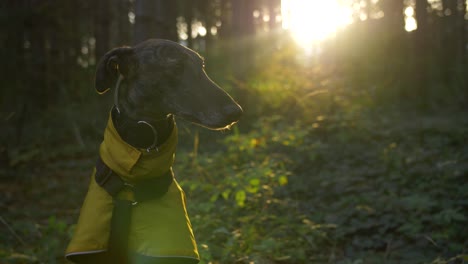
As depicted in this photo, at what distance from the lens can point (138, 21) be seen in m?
6.75

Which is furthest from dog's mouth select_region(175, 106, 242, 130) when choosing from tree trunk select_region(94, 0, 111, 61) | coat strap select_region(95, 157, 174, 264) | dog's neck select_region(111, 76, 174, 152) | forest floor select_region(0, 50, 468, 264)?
tree trunk select_region(94, 0, 111, 61)

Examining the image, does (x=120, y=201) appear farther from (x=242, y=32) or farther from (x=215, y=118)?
(x=242, y=32)

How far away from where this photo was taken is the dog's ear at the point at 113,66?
272 centimetres

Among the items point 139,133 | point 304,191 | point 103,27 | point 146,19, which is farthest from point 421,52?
point 139,133

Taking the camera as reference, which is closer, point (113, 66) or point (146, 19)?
point (113, 66)

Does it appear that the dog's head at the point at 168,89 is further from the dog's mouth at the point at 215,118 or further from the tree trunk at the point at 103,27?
the tree trunk at the point at 103,27

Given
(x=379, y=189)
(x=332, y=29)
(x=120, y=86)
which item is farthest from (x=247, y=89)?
(x=332, y=29)

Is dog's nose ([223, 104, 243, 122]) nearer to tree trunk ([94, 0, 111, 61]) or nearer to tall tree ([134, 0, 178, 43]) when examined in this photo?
tall tree ([134, 0, 178, 43])

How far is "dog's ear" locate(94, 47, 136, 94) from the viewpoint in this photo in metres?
2.72

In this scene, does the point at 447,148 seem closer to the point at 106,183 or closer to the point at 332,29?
the point at 106,183

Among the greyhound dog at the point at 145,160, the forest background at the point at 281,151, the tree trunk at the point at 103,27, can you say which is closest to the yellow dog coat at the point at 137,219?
the greyhound dog at the point at 145,160

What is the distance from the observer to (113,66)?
2.82 metres

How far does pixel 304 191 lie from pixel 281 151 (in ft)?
5.16

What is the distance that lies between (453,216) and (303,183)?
7.25 feet
